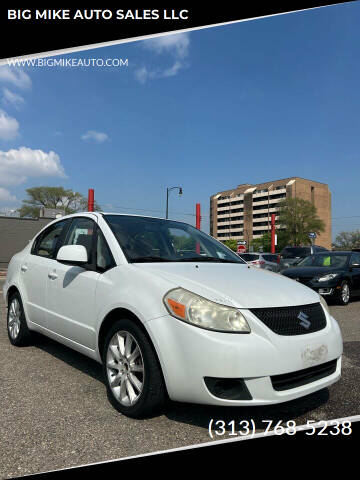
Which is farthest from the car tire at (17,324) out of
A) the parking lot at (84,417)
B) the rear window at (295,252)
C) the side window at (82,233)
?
the rear window at (295,252)

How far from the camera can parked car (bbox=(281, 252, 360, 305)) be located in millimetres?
9109

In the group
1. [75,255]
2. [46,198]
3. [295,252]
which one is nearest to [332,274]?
[75,255]

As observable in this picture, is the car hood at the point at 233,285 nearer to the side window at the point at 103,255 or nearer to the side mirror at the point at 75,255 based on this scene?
the side window at the point at 103,255

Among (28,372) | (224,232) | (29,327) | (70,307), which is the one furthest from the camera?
(224,232)

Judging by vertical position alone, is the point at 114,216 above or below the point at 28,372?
above

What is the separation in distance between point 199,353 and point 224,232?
132 meters

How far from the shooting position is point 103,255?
3.37 m

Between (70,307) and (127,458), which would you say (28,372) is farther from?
(127,458)

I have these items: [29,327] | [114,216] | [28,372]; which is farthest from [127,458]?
[29,327]

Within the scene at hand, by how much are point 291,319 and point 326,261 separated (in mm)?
8257

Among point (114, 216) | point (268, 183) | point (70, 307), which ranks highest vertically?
point (268, 183)

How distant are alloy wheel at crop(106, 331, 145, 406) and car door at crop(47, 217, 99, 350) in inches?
12.0

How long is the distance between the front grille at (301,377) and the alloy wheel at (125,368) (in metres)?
0.88

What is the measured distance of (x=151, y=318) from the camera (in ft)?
8.53
